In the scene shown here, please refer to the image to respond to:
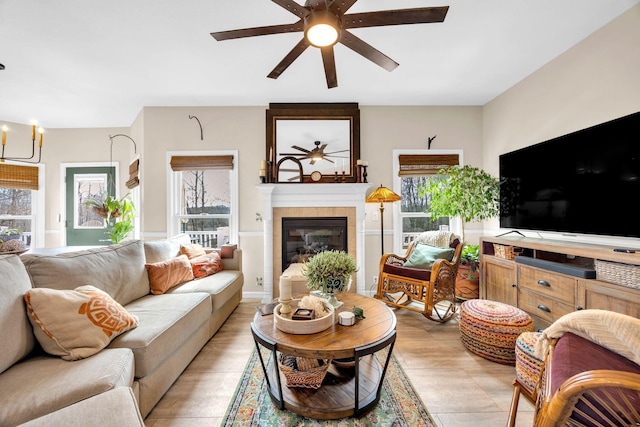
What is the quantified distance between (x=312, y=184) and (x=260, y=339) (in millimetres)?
2338

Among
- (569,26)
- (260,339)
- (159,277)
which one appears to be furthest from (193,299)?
(569,26)

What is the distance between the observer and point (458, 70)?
282cm

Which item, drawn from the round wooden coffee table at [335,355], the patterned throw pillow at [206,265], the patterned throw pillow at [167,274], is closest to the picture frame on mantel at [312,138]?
the patterned throw pillow at [206,265]

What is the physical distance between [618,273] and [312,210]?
282cm

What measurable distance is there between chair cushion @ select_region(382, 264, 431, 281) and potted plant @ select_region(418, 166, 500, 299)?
2.58 ft

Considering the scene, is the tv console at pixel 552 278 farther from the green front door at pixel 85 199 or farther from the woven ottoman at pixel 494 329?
the green front door at pixel 85 199

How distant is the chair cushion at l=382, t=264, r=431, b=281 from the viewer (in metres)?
2.71

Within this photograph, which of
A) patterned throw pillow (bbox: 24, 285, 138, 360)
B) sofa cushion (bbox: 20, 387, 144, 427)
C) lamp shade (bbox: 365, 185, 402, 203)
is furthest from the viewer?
lamp shade (bbox: 365, 185, 402, 203)

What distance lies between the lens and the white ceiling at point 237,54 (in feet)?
6.56

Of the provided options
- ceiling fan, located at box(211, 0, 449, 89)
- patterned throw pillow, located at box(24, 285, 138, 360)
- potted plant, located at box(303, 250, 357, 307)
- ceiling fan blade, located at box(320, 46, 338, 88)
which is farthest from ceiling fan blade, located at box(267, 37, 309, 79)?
patterned throw pillow, located at box(24, 285, 138, 360)

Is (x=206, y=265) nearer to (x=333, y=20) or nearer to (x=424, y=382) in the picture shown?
(x=424, y=382)

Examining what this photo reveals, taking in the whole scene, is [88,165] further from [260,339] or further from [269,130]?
[260,339]

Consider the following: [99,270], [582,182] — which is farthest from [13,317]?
[582,182]

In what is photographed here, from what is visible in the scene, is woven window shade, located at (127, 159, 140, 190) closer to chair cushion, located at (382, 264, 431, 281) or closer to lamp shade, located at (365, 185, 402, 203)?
lamp shade, located at (365, 185, 402, 203)
